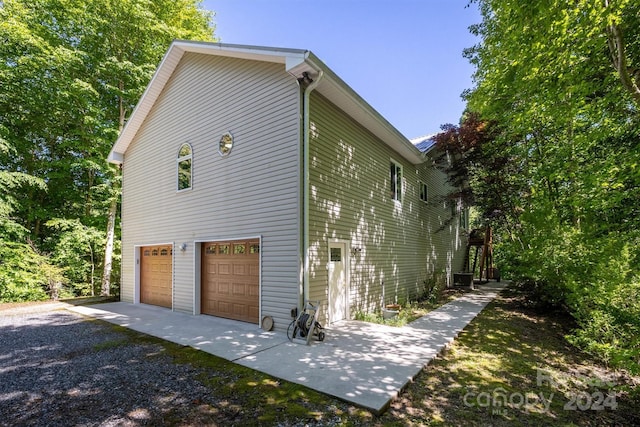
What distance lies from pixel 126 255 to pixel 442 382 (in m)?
11.3

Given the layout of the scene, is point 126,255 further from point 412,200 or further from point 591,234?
point 591,234

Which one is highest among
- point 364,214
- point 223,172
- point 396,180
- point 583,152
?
point 583,152

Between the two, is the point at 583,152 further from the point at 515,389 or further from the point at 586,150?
the point at 515,389

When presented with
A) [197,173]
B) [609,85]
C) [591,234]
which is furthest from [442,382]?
[197,173]

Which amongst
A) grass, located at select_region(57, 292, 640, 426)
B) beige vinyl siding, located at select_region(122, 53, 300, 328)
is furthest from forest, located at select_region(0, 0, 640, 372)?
beige vinyl siding, located at select_region(122, 53, 300, 328)

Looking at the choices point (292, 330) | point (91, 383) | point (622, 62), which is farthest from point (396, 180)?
point (91, 383)

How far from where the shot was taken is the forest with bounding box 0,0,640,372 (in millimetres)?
5426

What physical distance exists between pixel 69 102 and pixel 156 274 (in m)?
8.95

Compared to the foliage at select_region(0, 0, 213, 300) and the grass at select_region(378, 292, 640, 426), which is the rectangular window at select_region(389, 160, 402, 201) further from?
the foliage at select_region(0, 0, 213, 300)

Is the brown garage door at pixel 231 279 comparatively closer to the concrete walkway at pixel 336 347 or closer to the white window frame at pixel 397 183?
the concrete walkway at pixel 336 347

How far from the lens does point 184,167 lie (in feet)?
29.6

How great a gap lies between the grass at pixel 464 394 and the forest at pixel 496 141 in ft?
1.91

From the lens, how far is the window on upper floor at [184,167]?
8773mm

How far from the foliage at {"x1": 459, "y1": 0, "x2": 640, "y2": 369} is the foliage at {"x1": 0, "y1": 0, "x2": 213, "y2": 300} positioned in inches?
528
